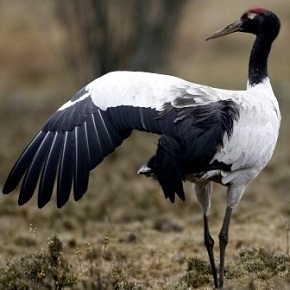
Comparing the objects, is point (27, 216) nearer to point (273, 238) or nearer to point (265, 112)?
point (273, 238)

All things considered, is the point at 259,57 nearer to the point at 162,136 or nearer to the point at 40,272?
the point at 162,136

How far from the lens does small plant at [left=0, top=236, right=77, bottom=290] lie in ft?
23.1

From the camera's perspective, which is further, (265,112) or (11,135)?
(11,135)

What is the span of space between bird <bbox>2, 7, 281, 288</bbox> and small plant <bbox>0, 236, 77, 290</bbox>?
602 mm

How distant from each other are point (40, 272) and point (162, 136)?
144 cm

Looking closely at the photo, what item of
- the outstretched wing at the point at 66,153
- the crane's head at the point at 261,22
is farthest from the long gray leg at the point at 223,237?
the crane's head at the point at 261,22

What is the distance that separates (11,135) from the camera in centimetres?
1838

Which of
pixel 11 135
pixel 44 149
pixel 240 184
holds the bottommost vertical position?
pixel 11 135

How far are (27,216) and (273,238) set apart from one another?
326 cm

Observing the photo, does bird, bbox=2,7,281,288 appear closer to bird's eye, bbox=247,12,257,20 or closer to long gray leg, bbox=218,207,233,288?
long gray leg, bbox=218,207,233,288

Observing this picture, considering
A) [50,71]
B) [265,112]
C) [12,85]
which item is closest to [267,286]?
[265,112]

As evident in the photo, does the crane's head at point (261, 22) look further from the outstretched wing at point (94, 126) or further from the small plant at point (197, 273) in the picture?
the small plant at point (197, 273)

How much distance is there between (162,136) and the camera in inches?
275

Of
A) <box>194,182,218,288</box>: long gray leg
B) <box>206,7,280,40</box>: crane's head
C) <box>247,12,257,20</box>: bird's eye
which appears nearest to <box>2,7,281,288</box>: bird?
<box>194,182,218,288</box>: long gray leg
